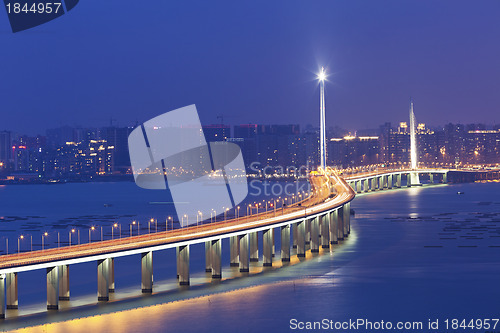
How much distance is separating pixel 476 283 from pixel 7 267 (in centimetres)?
3323

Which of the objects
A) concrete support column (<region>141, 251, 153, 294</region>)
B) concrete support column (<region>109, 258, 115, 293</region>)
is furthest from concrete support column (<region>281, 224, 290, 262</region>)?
concrete support column (<region>109, 258, 115, 293</region>)

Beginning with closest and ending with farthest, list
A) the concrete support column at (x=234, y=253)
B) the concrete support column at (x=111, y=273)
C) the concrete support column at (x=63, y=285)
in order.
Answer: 1. the concrete support column at (x=63, y=285)
2. the concrete support column at (x=111, y=273)
3. the concrete support column at (x=234, y=253)

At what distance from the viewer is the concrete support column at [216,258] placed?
59906 mm

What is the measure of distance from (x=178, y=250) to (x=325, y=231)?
92.7 feet

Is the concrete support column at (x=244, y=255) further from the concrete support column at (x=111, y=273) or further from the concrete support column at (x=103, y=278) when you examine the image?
the concrete support column at (x=103, y=278)

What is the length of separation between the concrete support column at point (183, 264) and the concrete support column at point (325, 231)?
1057 inches

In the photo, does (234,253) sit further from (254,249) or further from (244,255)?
(244,255)

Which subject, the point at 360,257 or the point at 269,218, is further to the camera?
the point at 360,257

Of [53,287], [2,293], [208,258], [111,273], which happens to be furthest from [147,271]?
[2,293]

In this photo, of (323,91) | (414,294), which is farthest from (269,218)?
(323,91)

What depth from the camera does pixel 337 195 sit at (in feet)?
323

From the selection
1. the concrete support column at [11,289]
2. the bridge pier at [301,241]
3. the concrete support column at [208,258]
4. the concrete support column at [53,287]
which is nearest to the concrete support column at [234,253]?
the concrete support column at [208,258]

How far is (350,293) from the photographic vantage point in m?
57.9

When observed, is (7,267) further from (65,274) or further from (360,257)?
(360,257)
